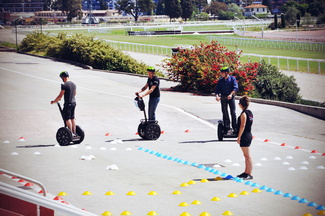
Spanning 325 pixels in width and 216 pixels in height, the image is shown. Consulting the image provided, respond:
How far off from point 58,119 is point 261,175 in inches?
362

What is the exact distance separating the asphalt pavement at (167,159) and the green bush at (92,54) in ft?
41.0

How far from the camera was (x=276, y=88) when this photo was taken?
25.7 metres

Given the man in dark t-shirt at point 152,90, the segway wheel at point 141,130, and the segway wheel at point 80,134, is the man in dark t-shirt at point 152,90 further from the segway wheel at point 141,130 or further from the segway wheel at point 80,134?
the segway wheel at point 80,134

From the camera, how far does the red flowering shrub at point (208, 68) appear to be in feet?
83.4

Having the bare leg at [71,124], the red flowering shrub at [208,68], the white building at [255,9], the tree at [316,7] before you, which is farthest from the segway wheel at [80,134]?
the white building at [255,9]

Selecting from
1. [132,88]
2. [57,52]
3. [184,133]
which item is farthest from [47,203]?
[57,52]

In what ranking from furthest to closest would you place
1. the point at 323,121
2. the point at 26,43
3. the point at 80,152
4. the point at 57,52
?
the point at 26,43 → the point at 57,52 → the point at 323,121 → the point at 80,152

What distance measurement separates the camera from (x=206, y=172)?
11156mm

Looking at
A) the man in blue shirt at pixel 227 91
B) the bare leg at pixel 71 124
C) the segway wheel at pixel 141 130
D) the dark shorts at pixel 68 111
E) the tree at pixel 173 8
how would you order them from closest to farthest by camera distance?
the dark shorts at pixel 68 111, the bare leg at pixel 71 124, the man in blue shirt at pixel 227 91, the segway wheel at pixel 141 130, the tree at pixel 173 8

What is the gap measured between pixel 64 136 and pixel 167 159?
2788mm

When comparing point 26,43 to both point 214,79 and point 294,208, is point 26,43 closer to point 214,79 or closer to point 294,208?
point 214,79

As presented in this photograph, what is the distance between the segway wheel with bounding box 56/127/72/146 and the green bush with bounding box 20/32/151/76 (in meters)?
22.2

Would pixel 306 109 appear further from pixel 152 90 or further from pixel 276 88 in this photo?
pixel 152 90

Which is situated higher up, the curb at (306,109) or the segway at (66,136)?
the segway at (66,136)
